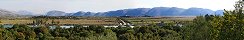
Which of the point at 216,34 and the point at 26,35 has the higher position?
the point at 216,34

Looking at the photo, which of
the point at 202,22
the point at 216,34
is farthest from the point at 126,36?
the point at 216,34

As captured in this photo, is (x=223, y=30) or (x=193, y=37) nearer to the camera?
(x=223, y=30)

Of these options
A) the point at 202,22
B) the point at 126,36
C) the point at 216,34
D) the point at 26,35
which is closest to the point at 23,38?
the point at 26,35

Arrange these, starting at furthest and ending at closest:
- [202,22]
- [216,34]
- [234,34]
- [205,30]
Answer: [202,22], [205,30], [216,34], [234,34]

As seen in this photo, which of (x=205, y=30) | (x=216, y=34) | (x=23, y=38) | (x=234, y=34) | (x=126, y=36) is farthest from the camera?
(x=126, y=36)

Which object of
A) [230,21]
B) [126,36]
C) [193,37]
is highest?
[230,21]

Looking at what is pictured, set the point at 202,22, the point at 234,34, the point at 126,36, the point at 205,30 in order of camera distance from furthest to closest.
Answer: the point at 126,36, the point at 202,22, the point at 205,30, the point at 234,34

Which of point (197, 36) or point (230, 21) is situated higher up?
point (230, 21)

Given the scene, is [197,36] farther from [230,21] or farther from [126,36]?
[126,36]

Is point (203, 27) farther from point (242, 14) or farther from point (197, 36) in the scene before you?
point (242, 14)
